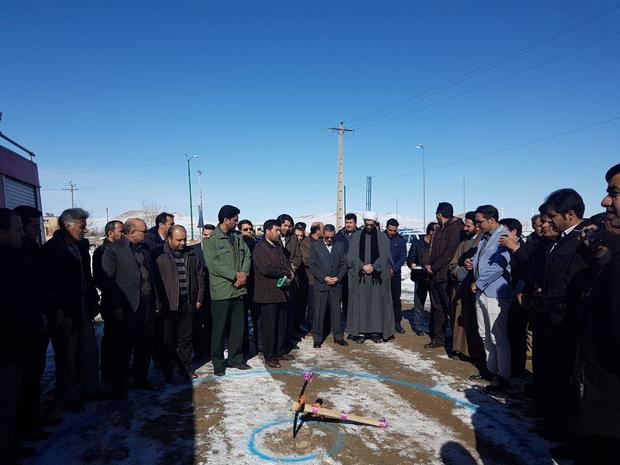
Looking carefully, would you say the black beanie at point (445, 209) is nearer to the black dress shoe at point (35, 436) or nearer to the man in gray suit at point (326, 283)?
the man in gray suit at point (326, 283)

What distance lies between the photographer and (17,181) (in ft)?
22.6

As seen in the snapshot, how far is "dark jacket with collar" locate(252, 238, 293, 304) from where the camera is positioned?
231 inches

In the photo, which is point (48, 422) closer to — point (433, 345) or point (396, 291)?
point (433, 345)

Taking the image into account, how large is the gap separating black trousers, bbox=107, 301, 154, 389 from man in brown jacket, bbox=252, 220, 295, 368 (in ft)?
4.97

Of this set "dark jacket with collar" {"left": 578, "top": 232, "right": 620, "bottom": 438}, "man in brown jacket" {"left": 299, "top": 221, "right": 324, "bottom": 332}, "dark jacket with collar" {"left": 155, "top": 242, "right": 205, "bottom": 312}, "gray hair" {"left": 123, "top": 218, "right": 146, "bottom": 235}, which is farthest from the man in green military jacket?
"dark jacket with collar" {"left": 578, "top": 232, "right": 620, "bottom": 438}

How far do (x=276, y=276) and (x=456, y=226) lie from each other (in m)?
3.05

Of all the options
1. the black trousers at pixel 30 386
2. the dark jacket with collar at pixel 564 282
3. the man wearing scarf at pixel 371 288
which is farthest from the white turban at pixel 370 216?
the black trousers at pixel 30 386

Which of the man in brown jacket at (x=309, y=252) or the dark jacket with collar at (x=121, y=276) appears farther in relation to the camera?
the man in brown jacket at (x=309, y=252)

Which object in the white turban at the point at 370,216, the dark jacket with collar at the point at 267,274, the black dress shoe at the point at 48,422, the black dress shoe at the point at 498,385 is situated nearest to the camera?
the black dress shoe at the point at 48,422

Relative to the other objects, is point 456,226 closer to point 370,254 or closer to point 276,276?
point 370,254

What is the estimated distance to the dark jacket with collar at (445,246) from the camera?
→ 674cm

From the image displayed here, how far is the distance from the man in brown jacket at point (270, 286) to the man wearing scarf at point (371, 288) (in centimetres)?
169

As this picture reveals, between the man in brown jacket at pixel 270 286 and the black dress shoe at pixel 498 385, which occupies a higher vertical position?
the man in brown jacket at pixel 270 286

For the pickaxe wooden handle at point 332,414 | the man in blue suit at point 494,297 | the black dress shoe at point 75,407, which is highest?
the man in blue suit at point 494,297
